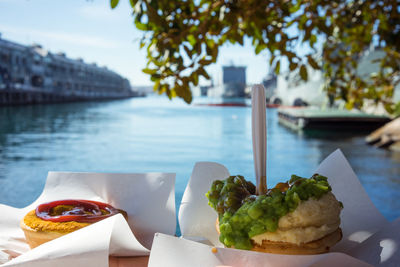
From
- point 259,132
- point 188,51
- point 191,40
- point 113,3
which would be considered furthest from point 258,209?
point 191,40

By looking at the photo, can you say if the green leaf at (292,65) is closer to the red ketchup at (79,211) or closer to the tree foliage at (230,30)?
the tree foliage at (230,30)

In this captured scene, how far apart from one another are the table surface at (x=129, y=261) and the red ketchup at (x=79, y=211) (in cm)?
15

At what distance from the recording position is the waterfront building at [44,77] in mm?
40094

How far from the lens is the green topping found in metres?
0.79

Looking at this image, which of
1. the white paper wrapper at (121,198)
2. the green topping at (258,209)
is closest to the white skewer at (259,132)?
the green topping at (258,209)

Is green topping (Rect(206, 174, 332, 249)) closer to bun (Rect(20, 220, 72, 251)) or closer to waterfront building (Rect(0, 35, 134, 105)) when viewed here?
bun (Rect(20, 220, 72, 251))

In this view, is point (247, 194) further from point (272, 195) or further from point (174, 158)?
point (174, 158)

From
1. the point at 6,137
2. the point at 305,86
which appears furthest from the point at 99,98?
the point at 6,137

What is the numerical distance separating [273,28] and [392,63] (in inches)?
65.6

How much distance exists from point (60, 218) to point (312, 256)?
69 cm

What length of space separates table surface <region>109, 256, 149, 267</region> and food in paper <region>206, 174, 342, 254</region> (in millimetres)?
220

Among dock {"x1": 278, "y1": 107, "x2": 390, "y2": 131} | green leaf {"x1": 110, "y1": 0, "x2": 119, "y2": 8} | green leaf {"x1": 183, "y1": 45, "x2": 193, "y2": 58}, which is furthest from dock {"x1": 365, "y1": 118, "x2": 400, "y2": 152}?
green leaf {"x1": 110, "y1": 0, "x2": 119, "y2": 8}

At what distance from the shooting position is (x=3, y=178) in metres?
5.43

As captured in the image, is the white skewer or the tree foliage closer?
the white skewer
